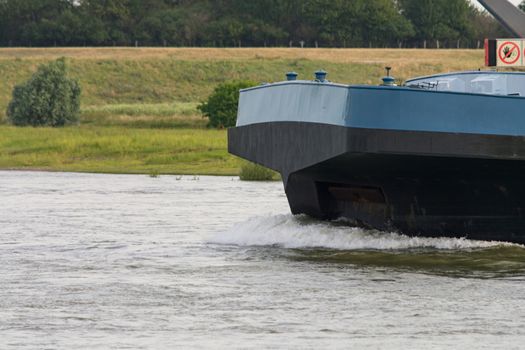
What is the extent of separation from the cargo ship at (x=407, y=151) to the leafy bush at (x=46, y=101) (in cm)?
4375

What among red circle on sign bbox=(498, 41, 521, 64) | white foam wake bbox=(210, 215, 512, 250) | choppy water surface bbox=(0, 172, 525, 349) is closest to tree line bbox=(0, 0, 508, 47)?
choppy water surface bbox=(0, 172, 525, 349)

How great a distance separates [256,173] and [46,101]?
28895 millimetres

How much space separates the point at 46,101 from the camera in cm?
6256

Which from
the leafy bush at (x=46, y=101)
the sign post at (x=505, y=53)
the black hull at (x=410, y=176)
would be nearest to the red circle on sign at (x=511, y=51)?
the sign post at (x=505, y=53)

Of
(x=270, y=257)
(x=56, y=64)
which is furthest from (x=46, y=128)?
(x=270, y=257)

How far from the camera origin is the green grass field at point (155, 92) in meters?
44.5

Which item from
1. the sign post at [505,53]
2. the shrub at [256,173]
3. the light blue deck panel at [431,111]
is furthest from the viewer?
the shrub at [256,173]

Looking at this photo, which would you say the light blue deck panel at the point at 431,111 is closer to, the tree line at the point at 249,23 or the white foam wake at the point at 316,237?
the white foam wake at the point at 316,237

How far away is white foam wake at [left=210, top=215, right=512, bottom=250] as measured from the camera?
17.5 metres

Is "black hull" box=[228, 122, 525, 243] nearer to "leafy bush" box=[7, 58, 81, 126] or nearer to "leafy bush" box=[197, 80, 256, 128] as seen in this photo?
"leafy bush" box=[197, 80, 256, 128]

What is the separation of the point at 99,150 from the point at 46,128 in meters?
11.9

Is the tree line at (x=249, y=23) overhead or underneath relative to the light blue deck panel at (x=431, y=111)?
overhead

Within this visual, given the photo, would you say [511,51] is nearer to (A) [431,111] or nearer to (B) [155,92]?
(A) [431,111]

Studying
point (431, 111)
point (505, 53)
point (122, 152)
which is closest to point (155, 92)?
point (122, 152)
